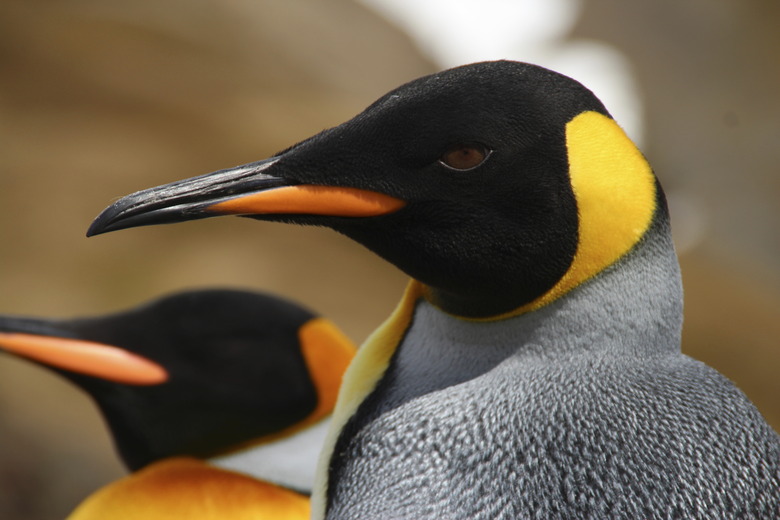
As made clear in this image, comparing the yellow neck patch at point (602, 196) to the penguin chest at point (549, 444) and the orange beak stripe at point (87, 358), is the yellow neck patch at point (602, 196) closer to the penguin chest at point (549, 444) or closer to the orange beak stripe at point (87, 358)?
the penguin chest at point (549, 444)

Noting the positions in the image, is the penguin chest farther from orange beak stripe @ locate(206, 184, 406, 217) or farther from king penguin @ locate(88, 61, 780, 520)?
orange beak stripe @ locate(206, 184, 406, 217)

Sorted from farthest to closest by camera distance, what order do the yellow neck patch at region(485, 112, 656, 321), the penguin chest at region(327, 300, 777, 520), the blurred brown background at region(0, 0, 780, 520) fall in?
1. the blurred brown background at region(0, 0, 780, 520)
2. the yellow neck patch at region(485, 112, 656, 321)
3. the penguin chest at region(327, 300, 777, 520)

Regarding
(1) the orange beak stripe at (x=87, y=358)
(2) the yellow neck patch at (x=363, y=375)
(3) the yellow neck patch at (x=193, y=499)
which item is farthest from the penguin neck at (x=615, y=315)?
(1) the orange beak stripe at (x=87, y=358)

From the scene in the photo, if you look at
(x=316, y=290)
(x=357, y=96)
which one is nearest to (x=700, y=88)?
(x=357, y=96)

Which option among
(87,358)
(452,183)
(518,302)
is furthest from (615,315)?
(87,358)

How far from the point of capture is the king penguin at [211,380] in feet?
5.80

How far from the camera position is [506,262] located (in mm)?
930

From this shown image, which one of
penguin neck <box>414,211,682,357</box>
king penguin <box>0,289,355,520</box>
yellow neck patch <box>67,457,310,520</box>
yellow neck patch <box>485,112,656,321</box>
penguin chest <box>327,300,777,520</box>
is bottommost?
yellow neck patch <box>67,457,310,520</box>

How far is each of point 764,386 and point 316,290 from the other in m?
2.42

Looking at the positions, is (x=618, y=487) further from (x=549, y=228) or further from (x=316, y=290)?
(x=316, y=290)

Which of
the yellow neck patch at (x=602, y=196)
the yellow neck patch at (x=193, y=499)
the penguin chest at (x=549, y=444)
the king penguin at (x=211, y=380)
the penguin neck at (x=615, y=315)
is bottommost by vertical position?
the yellow neck patch at (x=193, y=499)

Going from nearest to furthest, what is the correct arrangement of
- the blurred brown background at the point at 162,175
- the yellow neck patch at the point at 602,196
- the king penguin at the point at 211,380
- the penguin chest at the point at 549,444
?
1. the penguin chest at the point at 549,444
2. the yellow neck patch at the point at 602,196
3. the king penguin at the point at 211,380
4. the blurred brown background at the point at 162,175

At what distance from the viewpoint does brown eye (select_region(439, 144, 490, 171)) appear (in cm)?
90

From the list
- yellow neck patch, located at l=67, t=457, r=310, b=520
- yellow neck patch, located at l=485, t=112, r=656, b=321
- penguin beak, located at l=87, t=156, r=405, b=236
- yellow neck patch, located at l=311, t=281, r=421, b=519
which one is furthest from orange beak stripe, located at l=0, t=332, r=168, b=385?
yellow neck patch, located at l=485, t=112, r=656, b=321
